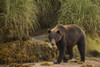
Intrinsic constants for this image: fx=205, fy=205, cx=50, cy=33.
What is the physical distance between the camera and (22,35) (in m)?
5.95

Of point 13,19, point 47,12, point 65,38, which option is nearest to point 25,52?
point 13,19

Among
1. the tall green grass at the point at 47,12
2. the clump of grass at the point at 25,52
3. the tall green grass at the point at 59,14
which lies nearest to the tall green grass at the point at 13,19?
the tall green grass at the point at 59,14

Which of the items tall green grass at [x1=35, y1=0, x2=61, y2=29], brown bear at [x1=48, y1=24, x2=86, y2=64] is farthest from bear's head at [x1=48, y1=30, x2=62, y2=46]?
tall green grass at [x1=35, y1=0, x2=61, y2=29]

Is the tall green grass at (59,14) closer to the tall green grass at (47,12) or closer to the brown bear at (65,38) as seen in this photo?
the tall green grass at (47,12)

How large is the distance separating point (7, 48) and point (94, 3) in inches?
172

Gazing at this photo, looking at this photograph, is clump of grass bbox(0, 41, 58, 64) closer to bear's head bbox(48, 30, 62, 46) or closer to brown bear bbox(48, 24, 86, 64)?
brown bear bbox(48, 24, 86, 64)

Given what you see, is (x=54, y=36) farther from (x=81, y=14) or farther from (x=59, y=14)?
(x=81, y=14)

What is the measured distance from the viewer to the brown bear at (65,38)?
→ 5039 millimetres

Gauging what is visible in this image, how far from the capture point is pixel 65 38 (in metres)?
5.48

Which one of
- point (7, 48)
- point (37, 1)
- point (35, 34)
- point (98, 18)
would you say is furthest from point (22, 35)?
point (98, 18)

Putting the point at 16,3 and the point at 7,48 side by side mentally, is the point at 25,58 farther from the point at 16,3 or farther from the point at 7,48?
the point at 16,3

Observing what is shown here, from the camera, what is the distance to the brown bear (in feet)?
16.5

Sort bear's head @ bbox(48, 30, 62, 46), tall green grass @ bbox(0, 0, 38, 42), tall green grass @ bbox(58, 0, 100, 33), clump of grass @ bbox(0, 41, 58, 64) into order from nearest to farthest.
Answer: bear's head @ bbox(48, 30, 62, 46)
clump of grass @ bbox(0, 41, 58, 64)
tall green grass @ bbox(0, 0, 38, 42)
tall green grass @ bbox(58, 0, 100, 33)

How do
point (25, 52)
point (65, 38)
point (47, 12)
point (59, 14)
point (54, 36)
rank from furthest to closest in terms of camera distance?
point (47, 12)
point (59, 14)
point (25, 52)
point (65, 38)
point (54, 36)
